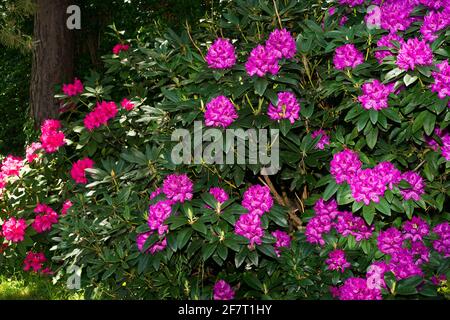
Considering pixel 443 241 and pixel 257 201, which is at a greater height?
pixel 257 201

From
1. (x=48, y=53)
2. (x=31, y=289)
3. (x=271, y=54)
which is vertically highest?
(x=271, y=54)

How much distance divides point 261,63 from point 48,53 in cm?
337

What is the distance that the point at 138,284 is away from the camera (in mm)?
3197

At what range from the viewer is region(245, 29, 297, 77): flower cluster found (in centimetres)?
280

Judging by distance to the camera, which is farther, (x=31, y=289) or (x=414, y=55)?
(x=31, y=289)

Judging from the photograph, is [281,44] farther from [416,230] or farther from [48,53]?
[48,53]

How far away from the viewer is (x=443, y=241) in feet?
9.59

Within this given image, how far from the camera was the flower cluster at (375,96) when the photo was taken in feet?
8.72

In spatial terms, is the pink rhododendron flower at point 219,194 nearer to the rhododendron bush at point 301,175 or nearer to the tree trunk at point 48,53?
the rhododendron bush at point 301,175

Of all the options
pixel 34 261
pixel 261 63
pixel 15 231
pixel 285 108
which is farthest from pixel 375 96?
pixel 34 261

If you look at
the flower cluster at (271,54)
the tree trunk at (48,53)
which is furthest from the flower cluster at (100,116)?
the tree trunk at (48,53)

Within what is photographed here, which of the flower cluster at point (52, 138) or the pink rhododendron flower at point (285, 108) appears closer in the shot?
the pink rhododendron flower at point (285, 108)

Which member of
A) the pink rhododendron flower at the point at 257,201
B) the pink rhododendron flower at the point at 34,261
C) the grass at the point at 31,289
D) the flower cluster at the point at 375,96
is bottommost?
the grass at the point at 31,289

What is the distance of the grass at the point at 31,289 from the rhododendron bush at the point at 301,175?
68cm
